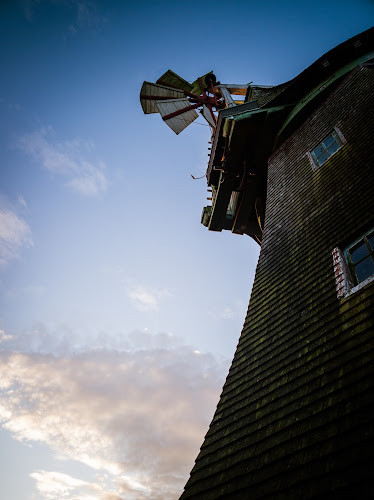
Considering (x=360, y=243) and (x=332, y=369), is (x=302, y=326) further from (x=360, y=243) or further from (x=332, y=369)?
(x=360, y=243)

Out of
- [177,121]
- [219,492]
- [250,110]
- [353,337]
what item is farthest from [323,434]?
[177,121]

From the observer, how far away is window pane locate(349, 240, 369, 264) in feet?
14.5

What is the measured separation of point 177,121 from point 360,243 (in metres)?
10.4

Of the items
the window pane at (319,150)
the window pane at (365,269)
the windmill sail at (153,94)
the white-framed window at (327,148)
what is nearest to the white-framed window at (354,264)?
the window pane at (365,269)

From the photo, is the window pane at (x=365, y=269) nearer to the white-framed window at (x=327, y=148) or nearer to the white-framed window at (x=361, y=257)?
the white-framed window at (x=361, y=257)

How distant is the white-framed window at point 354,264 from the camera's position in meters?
4.13

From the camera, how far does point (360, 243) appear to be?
180 inches

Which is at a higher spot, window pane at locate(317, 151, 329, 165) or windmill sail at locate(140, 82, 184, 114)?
windmill sail at locate(140, 82, 184, 114)

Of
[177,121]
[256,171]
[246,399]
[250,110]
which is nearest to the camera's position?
[246,399]

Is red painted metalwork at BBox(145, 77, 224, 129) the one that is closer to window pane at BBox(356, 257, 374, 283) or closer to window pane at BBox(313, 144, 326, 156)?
window pane at BBox(313, 144, 326, 156)

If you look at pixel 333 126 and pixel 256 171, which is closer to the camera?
pixel 333 126

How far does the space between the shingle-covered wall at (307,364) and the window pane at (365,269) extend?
1.22ft

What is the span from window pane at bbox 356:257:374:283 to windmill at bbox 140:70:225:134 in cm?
1021

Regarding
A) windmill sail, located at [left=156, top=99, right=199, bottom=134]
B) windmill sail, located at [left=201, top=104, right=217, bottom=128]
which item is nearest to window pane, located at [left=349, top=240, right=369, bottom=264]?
windmill sail, located at [left=156, top=99, right=199, bottom=134]
